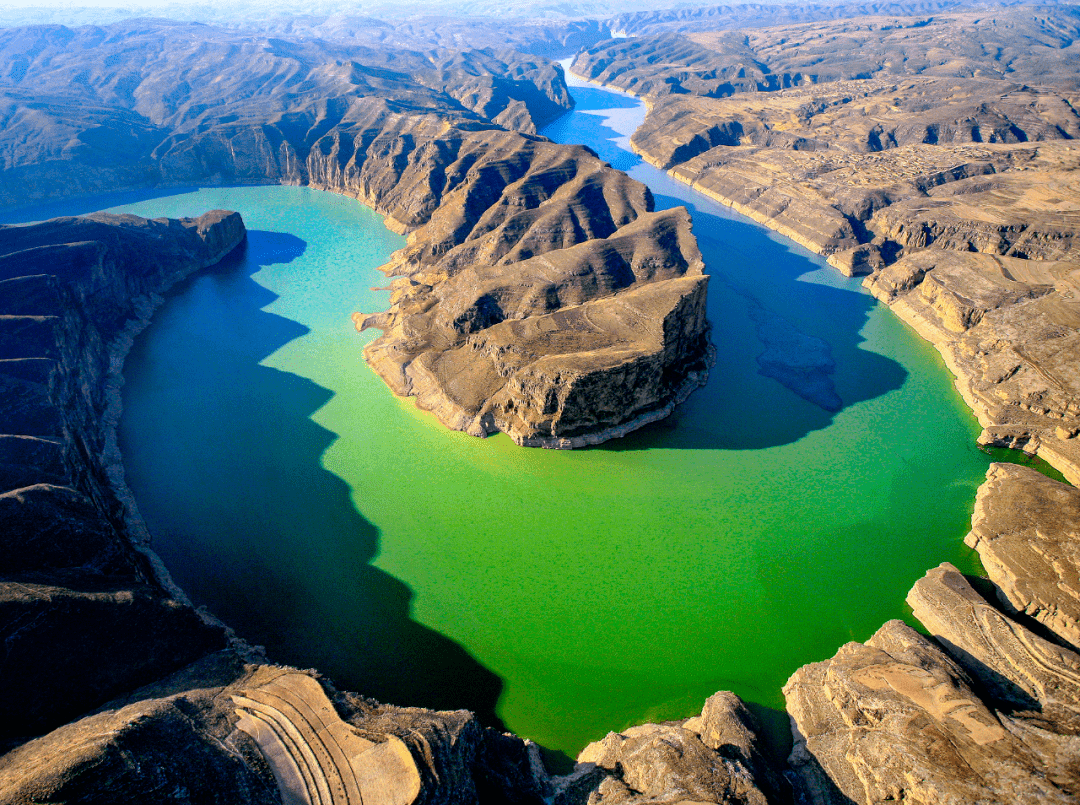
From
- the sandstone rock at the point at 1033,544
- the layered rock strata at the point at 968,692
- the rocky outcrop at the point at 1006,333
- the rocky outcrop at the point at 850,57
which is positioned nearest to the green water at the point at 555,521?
the sandstone rock at the point at 1033,544

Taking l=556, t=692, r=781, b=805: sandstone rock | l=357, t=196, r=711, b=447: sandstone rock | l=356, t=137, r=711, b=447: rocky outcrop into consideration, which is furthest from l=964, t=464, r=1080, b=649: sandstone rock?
l=357, t=196, r=711, b=447: sandstone rock

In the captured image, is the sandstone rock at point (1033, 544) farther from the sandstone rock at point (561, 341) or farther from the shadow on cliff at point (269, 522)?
the shadow on cliff at point (269, 522)

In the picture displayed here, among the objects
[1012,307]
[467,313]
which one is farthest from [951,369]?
[467,313]

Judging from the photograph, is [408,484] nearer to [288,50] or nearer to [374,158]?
[374,158]

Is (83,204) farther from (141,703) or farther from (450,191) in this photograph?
(141,703)

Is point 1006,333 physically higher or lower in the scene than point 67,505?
higher

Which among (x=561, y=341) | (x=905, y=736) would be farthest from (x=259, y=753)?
(x=561, y=341)
